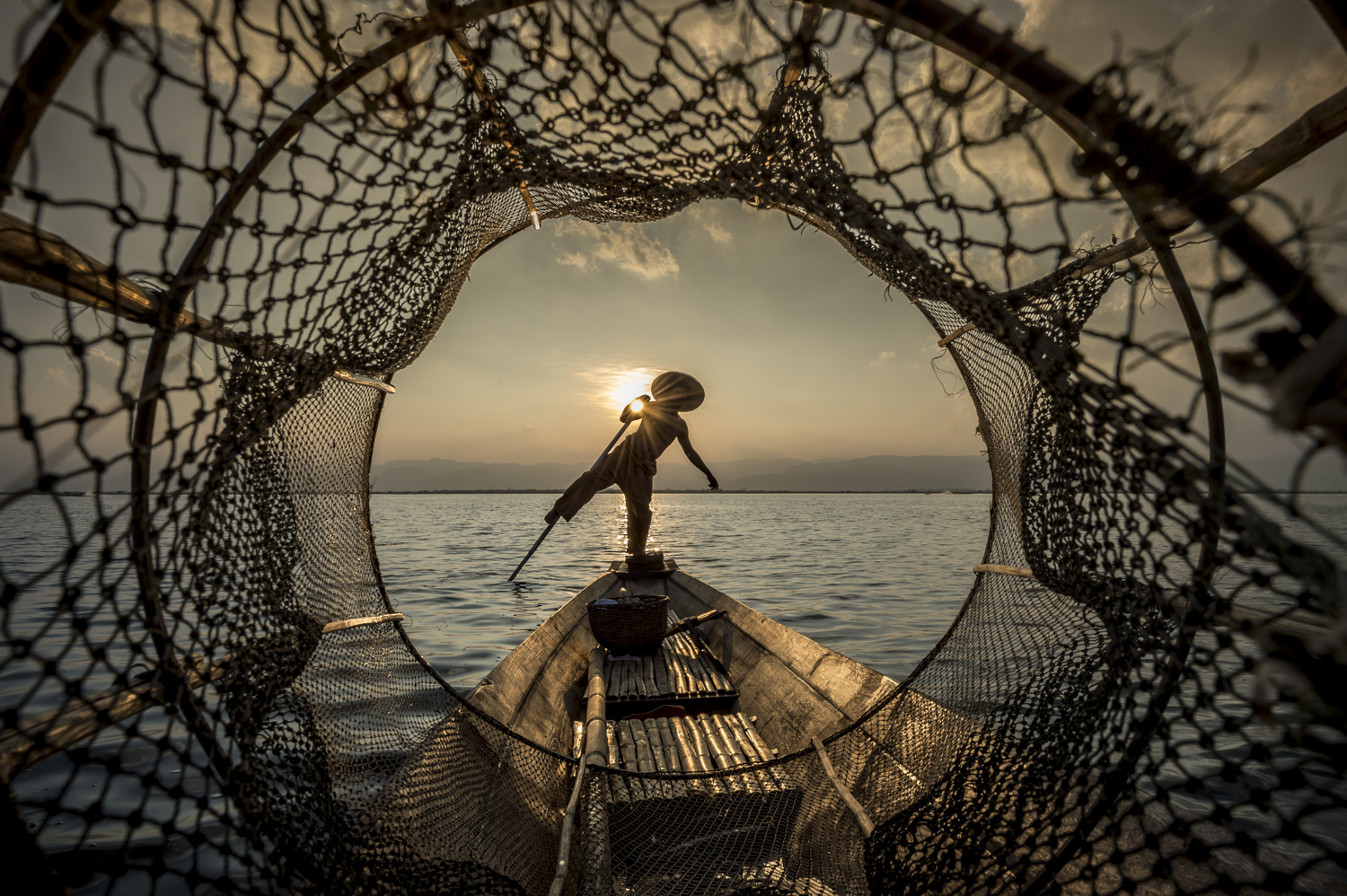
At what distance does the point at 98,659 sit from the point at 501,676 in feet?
10.1

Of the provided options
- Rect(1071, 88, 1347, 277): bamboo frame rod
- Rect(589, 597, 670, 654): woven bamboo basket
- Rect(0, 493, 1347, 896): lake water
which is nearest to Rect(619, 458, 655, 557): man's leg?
Rect(589, 597, 670, 654): woven bamboo basket

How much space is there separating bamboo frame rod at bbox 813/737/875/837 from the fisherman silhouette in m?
4.31

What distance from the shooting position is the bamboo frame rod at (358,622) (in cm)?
322

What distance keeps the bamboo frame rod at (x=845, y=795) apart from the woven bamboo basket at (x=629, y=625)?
8.00ft

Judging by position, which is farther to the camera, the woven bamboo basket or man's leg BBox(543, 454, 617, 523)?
man's leg BBox(543, 454, 617, 523)

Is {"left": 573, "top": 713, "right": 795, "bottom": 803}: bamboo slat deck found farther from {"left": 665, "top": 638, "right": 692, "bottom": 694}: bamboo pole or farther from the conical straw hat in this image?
the conical straw hat

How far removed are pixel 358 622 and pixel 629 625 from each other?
2.74 m

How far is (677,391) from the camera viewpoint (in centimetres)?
751

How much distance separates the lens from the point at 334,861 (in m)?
2.10

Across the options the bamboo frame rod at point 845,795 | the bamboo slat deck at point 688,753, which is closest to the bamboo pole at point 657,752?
the bamboo slat deck at point 688,753

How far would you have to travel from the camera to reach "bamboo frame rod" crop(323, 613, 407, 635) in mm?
3217

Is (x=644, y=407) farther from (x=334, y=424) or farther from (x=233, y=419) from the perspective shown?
(x=233, y=419)

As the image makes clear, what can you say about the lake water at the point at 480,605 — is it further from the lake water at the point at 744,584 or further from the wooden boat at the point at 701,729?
the wooden boat at the point at 701,729

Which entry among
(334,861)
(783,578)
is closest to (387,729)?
(334,861)
